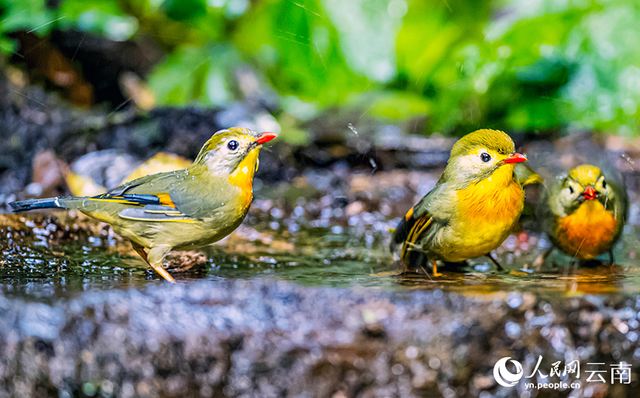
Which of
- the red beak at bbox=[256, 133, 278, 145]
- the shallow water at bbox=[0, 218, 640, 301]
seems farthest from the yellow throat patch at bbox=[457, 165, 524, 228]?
the red beak at bbox=[256, 133, 278, 145]

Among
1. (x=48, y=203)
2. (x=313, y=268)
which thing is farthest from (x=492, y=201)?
(x=48, y=203)

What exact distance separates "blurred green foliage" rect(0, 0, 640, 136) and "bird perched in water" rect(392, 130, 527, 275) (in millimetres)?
3865

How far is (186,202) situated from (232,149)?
291 millimetres

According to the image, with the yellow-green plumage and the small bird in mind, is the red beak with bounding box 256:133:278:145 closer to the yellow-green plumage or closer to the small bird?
the yellow-green plumage

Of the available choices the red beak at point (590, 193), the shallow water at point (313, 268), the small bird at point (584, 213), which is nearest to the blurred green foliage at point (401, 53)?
the shallow water at point (313, 268)

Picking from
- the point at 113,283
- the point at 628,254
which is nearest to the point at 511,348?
the point at 113,283

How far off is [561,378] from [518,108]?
4647 mm

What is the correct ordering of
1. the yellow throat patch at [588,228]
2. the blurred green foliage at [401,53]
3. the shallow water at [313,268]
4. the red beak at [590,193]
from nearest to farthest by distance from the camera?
1. the shallow water at [313,268]
2. the red beak at [590,193]
3. the yellow throat patch at [588,228]
4. the blurred green foliage at [401,53]

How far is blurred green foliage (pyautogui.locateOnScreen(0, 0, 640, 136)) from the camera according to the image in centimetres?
586

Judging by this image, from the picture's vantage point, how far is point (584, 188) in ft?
8.36

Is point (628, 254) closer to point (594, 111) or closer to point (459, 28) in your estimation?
point (594, 111)

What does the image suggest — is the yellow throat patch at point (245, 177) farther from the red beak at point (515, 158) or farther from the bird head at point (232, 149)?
the red beak at point (515, 158)

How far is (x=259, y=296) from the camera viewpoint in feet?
6.23

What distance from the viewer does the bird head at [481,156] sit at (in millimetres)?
2229
